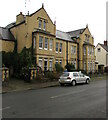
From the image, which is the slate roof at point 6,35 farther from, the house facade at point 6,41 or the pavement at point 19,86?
the pavement at point 19,86

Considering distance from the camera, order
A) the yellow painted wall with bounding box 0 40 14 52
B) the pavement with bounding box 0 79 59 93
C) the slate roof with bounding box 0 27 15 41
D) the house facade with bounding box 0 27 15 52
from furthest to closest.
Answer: the slate roof with bounding box 0 27 15 41, the house facade with bounding box 0 27 15 52, the yellow painted wall with bounding box 0 40 14 52, the pavement with bounding box 0 79 59 93

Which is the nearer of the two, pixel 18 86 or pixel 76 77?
pixel 18 86

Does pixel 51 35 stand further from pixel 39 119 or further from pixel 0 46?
pixel 39 119

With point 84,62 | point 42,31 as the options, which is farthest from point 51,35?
point 84,62

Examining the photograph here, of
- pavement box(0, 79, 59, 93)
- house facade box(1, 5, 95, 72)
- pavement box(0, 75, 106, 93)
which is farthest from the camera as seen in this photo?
house facade box(1, 5, 95, 72)

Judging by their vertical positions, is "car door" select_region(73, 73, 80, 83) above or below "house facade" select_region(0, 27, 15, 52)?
below

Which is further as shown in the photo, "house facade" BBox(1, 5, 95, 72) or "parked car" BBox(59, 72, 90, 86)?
"house facade" BBox(1, 5, 95, 72)

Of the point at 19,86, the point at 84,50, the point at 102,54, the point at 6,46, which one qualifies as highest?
the point at 102,54

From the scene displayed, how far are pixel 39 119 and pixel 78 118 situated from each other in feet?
4.72

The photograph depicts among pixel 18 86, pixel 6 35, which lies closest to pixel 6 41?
pixel 6 35

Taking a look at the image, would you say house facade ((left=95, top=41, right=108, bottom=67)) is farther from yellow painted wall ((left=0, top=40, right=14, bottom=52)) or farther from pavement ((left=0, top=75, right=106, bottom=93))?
yellow painted wall ((left=0, top=40, right=14, bottom=52))

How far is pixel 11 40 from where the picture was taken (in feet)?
82.4

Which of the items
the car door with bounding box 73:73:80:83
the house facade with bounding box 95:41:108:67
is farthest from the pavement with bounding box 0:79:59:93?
the house facade with bounding box 95:41:108:67

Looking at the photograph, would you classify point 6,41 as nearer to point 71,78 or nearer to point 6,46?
point 6,46
